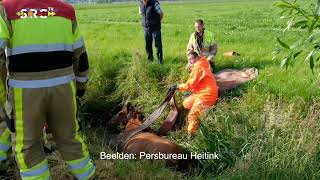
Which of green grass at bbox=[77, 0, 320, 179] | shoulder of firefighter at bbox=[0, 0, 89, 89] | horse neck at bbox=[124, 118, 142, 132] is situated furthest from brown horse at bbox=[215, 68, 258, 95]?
shoulder of firefighter at bbox=[0, 0, 89, 89]

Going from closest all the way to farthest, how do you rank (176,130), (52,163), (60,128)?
1. (60,128)
2. (52,163)
3. (176,130)

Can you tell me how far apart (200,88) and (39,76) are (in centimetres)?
365

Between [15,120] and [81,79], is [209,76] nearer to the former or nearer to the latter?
[81,79]

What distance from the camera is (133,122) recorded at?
680cm

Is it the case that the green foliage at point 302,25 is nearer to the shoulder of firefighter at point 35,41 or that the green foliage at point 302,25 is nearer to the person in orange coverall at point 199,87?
the shoulder of firefighter at point 35,41

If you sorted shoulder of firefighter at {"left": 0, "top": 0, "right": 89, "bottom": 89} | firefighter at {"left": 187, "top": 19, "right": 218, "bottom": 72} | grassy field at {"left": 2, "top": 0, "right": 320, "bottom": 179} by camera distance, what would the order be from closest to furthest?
shoulder of firefighter at {"left": 0, "top": 0, "right": 89, "bottom": 89}, grassy field at {"left": 2, "top": 0, "right": 320, "bottom": 179}, firefighter at {"left": 187, "top": 19, "right": 218, "bottom": 72}

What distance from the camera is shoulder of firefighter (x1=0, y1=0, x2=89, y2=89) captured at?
3.48 m

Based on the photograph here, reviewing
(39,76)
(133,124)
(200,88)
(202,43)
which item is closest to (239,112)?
(200,88)

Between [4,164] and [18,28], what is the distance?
69.4 inches

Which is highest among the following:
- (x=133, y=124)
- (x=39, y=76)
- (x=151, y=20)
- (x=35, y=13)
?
(x=35, y=13)

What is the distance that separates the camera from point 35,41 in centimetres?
351

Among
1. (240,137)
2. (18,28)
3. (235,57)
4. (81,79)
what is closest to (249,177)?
(240,137)

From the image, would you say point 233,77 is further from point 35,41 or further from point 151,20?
point 35,41

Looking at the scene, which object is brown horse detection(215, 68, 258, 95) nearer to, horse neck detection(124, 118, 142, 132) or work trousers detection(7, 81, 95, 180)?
horse neck detection(124, 118, 142, 132)
